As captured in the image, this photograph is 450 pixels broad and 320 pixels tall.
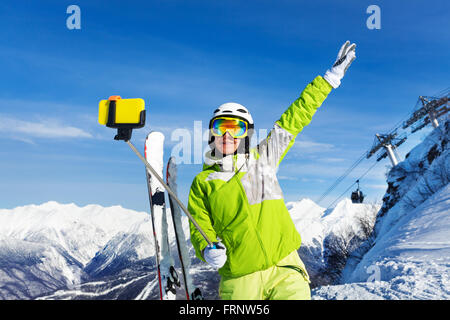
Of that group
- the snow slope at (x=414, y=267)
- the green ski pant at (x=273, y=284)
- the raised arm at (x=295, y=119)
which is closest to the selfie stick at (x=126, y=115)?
the green ski pant at (x=273, y=284)

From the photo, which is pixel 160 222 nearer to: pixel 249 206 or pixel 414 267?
pixel 249 206

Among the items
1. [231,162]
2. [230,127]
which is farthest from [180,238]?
[230,127]

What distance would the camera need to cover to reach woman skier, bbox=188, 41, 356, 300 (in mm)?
2652

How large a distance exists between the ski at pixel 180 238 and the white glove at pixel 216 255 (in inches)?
62.1

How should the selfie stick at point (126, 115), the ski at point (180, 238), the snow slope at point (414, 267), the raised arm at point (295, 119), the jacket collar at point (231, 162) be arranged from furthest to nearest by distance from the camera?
the snow slope at point (414, 267)
the ski at point (180, 238)
the raised arm at point (295, 119)
the jacket collar at point (231, 162)
the selfie stick at point (126, 115)

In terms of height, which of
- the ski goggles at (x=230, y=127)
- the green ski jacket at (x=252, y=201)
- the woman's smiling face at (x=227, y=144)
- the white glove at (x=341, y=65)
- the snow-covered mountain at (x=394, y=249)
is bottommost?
the snow-covered mountain at (x=394, y=249)

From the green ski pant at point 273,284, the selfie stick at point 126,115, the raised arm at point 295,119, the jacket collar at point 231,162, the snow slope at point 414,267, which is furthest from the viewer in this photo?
the snow slope at point 414,267

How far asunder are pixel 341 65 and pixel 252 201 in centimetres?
176

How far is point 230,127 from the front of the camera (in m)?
3.17

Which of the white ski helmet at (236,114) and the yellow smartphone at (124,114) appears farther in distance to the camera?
the white ski helmet at (236,114)

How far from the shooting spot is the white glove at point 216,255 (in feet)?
8.53

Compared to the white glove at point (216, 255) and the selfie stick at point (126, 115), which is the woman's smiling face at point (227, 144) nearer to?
the selfie stick at point (126, 115)
